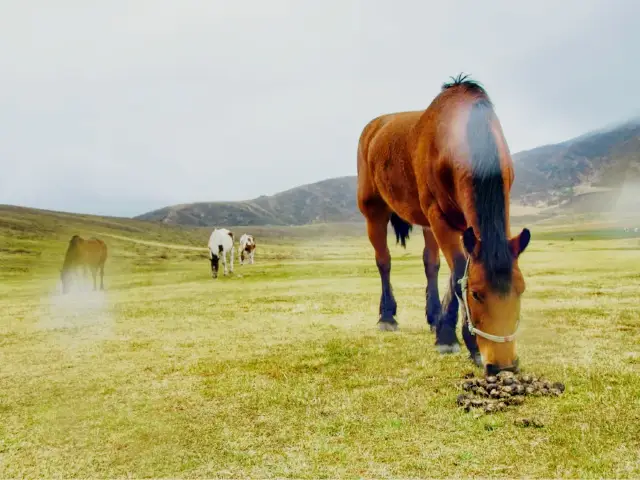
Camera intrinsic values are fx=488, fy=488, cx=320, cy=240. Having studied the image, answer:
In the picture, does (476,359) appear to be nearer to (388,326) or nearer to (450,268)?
(450,268)

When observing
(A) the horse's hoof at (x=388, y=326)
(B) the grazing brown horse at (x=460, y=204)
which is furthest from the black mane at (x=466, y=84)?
(A) the horse's hoof at (x=388, y=326)

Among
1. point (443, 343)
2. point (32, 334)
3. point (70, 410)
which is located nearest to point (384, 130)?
point (443, 343)

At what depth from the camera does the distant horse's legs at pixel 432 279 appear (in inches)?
400

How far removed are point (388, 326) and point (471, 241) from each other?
482cm

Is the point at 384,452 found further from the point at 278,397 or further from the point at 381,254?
the point at 381,254

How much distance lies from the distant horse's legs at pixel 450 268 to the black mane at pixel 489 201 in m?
1.38

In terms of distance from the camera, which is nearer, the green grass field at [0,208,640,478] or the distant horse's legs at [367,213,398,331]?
the green grass field at [0,208,640,478]

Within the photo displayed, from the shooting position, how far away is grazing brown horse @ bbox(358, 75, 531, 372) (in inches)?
225

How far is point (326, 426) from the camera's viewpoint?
4988mm

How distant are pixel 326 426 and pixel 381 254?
23.3ft

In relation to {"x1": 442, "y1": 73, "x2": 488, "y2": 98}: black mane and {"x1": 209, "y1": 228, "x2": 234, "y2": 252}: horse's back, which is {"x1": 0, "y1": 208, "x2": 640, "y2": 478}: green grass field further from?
{"x1": 209, "y1": 228, "x2": 234, "y2": 252}: horse's back

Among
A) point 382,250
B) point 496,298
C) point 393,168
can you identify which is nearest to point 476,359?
point 496,298

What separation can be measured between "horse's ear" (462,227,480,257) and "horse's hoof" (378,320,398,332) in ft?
15.4

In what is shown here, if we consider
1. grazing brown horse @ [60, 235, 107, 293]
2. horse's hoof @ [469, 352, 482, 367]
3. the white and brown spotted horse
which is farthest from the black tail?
grazing brown horse @ [60, 235, 107, 293]
